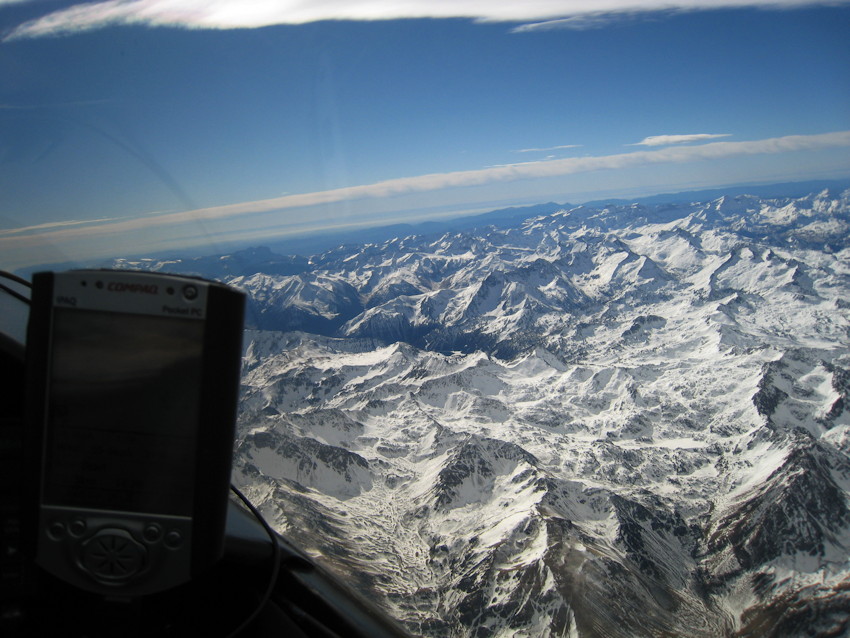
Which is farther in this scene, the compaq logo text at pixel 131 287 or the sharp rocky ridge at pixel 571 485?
the sharp rocky ridge at pixel 571 485

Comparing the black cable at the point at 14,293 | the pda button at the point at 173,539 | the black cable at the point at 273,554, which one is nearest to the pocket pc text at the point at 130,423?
the pda button at the point at 173,539

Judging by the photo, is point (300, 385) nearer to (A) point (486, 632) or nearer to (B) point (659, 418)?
(B) point (659, 418)

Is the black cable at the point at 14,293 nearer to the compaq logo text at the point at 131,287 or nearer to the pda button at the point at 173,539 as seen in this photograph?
the compaq logo text at the point at 131,287

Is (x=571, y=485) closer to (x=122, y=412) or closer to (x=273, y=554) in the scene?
(x=273, y=554)

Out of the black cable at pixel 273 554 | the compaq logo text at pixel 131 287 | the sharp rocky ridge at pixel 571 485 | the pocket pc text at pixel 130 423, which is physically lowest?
the sharp rocky ridge at pixel 571 485

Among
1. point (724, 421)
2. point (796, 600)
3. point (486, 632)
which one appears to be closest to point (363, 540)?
point (486, 632)

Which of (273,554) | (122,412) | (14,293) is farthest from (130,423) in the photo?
(14,293)

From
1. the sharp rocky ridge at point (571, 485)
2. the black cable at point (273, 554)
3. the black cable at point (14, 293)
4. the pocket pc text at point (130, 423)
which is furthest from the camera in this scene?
the sharp rocky ridge at point (571, 485)

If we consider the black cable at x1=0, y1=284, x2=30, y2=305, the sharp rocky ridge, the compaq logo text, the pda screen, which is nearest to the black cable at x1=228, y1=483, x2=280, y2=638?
the pda screen
